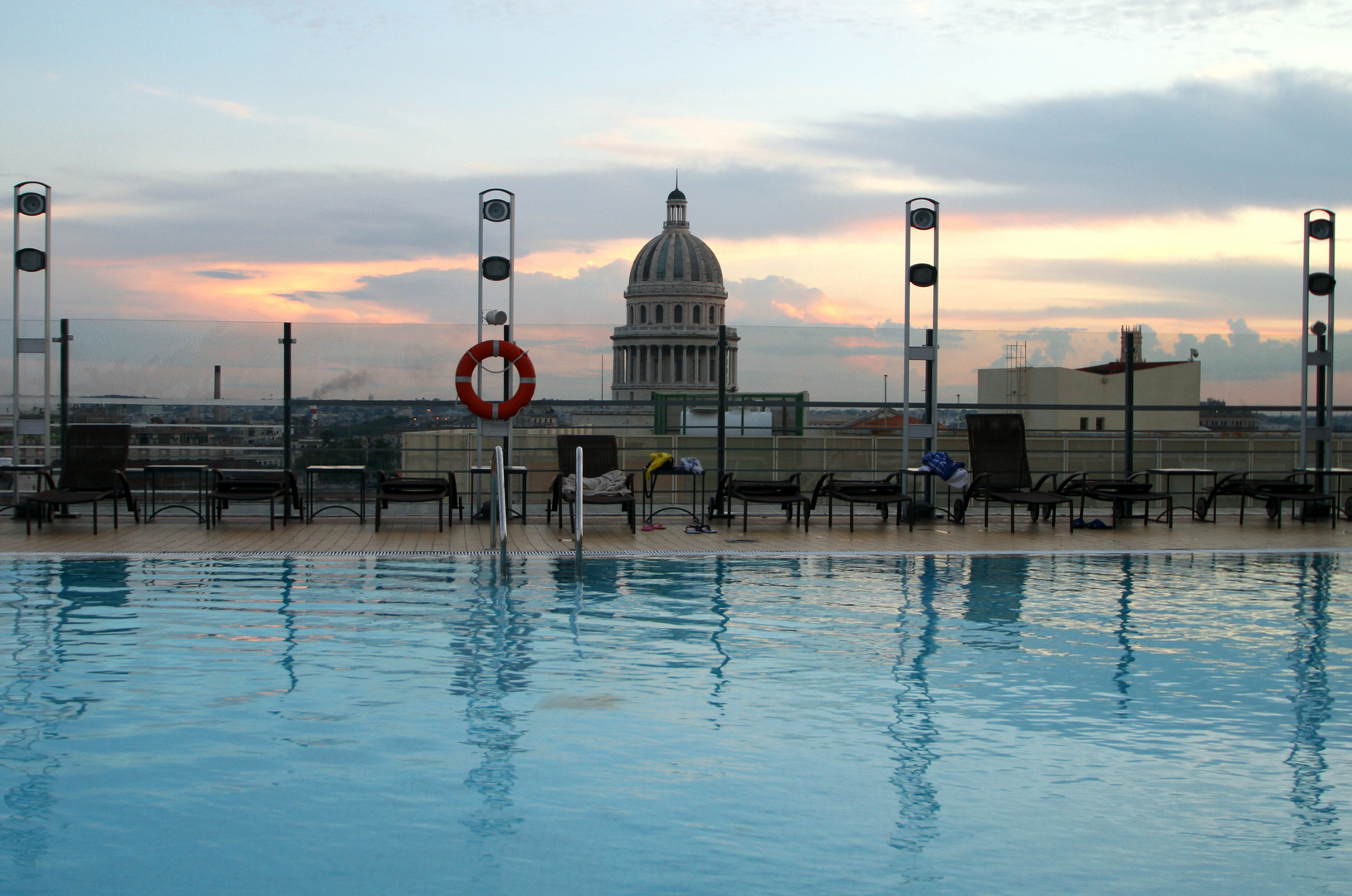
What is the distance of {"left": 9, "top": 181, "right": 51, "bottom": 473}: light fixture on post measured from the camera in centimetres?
894

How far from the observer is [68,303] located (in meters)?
11.1

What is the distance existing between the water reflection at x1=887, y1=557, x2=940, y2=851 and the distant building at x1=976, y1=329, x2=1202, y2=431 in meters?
4.92

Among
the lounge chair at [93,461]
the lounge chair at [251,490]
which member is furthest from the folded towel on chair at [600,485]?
the lounge chair at [93,461]

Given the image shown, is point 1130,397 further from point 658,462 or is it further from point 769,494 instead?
point 658,462

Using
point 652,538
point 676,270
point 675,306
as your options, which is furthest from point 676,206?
point 652,538

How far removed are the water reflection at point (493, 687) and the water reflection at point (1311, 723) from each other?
199cm

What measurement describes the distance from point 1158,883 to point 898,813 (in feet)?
2.18

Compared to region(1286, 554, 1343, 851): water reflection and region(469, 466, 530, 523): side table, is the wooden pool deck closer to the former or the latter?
region(469, 466, 530, 523): side table

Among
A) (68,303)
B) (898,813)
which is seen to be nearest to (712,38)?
(68,303)

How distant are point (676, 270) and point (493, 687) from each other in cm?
9170

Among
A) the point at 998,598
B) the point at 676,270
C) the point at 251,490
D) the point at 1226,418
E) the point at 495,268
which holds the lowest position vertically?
the point at 998,598

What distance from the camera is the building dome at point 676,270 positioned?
93500mm

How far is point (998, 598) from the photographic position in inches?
237

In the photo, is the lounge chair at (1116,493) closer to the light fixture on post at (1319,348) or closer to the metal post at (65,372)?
the light fixture on post at (1319,348)
